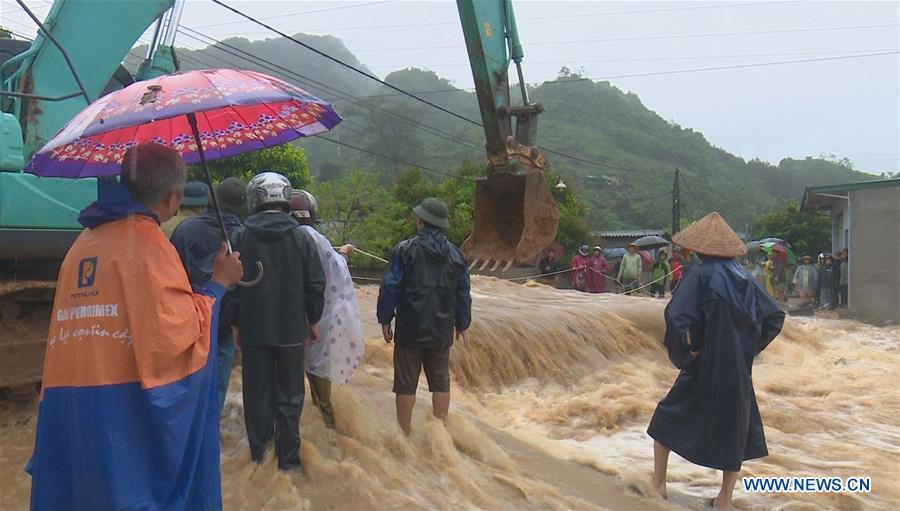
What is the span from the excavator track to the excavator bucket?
25.7 ft

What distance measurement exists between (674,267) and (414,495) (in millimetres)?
12231

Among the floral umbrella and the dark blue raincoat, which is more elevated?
the floral umbrella

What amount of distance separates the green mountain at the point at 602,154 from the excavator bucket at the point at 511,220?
30851 millimetres

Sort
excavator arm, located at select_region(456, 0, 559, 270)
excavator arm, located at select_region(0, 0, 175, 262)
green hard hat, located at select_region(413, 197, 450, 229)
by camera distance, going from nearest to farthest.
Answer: excavator arm, located at select_region(0, 0, 175, 262) → green hard hat, located at select_region(413, 197, 450, 229) → excavator arm, located at select_region(456, 0, 559, 270)

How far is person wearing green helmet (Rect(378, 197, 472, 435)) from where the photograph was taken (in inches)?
172

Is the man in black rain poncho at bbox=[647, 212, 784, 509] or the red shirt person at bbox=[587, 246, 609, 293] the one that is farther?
the red shirt person at bbox=[587, 246, 609, 293]

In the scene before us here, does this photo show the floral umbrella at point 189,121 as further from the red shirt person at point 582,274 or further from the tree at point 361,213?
the tree at point 361,213

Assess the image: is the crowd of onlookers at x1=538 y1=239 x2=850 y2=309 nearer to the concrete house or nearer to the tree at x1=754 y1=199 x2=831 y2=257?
the concrete house

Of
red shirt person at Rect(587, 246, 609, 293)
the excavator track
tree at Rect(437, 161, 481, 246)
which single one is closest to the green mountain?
tree at Rect(437, 161, 481, 246)

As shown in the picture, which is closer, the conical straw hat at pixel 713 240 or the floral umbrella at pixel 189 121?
the floral umbrella at pixel 189 121

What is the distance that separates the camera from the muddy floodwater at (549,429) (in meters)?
3.66

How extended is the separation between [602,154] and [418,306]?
66725 millimetres

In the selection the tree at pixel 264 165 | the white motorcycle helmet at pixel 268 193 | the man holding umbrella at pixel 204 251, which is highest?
the tree at pixel 264 165

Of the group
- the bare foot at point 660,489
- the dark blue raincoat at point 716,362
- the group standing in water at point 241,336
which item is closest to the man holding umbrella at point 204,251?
the group standing in water at point 241,336
